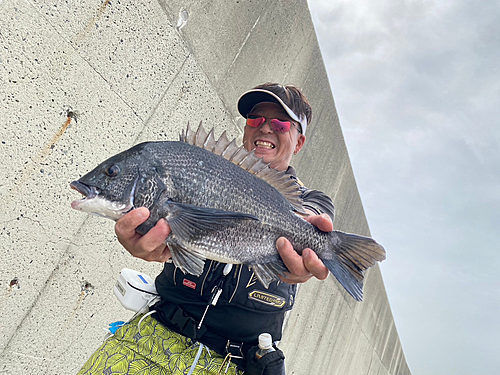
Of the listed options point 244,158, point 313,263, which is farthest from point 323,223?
point 244,158

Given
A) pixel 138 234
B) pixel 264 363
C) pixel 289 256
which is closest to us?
pixel 138 234

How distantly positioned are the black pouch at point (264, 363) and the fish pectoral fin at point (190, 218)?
75 centimetres

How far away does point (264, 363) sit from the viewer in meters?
1.63

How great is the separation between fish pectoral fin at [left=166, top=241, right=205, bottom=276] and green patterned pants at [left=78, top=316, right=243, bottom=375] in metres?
0.52

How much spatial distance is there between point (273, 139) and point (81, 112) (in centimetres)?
122

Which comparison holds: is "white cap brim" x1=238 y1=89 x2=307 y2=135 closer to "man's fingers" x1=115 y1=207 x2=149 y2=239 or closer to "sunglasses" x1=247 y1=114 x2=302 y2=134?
"sunglasses" x1=247 y1=114 x2=302 y2=134

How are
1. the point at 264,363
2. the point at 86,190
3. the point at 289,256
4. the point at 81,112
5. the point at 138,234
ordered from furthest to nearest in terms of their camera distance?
the point at 81,112, the point at 264,363, the point at 289,256, the point at 138,234, the point at 86,190

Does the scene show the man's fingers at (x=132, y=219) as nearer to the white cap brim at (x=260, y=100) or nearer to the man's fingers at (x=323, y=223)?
the man's fingers at (x=323, y=223)

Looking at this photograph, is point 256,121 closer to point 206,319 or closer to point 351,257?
point 351,257

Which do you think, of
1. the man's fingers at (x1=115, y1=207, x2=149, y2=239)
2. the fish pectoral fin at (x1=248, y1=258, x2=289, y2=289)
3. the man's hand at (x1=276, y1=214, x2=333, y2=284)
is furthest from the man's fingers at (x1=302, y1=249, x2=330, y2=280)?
the man's fingers at (x1=115, y1=207, x2=149, y2=239)

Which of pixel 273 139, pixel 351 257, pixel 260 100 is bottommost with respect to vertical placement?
pixel 351 257

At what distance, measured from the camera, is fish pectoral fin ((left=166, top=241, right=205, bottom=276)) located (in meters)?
1.37

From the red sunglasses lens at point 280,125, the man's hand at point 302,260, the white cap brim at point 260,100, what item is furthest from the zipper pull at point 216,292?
the white cap brim at point 260,100

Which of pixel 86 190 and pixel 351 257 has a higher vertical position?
pixel 351 257
